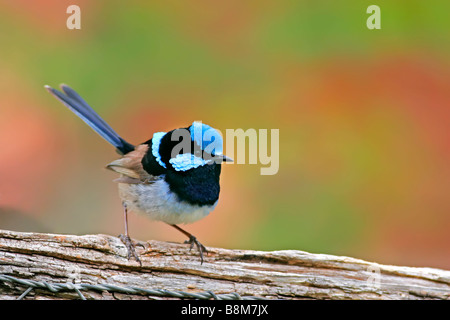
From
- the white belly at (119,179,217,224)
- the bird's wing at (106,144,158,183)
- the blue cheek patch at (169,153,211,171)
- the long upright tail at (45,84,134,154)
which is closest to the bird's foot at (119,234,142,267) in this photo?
the white belly at (119,179,217,224)

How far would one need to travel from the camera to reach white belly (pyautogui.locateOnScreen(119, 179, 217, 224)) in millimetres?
3125

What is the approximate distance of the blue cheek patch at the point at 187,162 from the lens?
3170 millimetres

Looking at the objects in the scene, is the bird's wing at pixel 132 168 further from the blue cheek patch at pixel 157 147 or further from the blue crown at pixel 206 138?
the blue crown at pixel 206 138

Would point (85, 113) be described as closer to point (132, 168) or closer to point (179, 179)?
point (132, 168)

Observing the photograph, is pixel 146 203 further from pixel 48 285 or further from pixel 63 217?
pixel 63 217

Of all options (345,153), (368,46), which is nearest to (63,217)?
(345,153)

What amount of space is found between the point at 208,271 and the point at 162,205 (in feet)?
1.39

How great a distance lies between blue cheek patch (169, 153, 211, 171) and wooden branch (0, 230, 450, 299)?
42cm

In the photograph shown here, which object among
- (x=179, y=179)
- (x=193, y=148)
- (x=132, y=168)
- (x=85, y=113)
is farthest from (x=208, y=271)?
(x=85, y=113)

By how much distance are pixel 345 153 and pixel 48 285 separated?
9.91ft

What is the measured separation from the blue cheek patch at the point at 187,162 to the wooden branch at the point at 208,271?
42 cm

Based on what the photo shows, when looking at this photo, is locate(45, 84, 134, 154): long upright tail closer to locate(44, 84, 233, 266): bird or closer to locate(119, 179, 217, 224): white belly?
locate(44, 84, 233, 266): bird

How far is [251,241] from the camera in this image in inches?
171

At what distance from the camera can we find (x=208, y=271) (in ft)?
9.95
